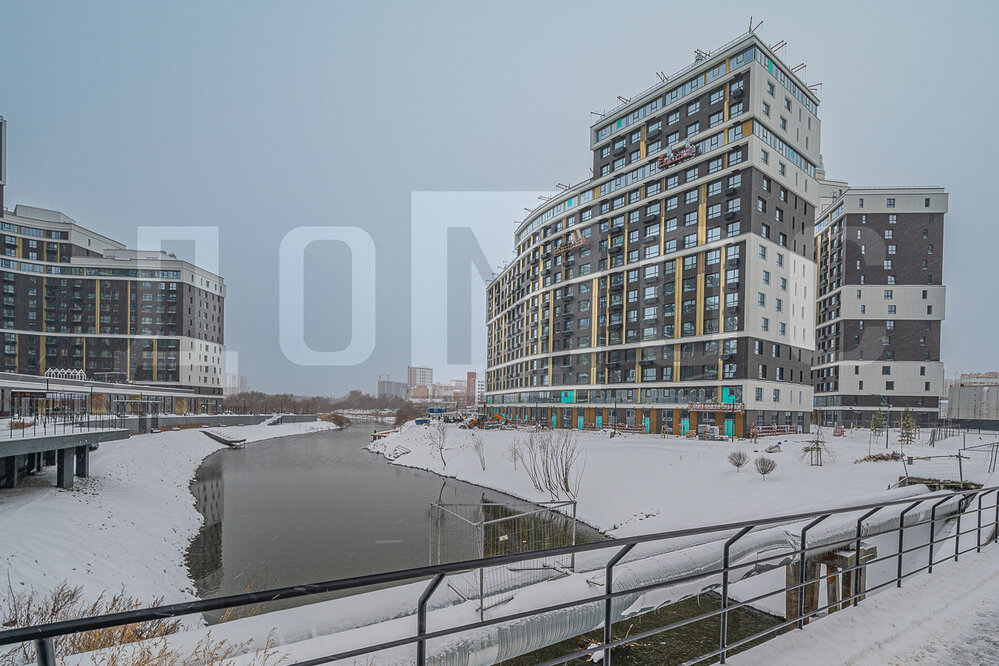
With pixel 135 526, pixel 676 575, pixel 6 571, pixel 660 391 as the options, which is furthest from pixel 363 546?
pixel 660 391

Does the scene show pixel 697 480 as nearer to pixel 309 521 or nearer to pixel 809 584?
pixel 809 584

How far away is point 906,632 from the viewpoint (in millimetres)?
4855

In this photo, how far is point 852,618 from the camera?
5.10 metres

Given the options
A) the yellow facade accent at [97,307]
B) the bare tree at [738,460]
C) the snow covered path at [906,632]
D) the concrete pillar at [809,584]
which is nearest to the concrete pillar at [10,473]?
the snow covered path at [906,632]

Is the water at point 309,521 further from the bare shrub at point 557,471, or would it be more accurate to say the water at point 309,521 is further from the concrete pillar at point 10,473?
the concrete pillar at point 10,473

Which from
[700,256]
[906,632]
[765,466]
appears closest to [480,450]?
[765,466]

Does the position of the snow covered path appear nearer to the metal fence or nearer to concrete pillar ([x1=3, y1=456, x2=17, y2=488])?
the metal fence

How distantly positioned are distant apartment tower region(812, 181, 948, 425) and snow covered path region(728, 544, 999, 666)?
224 ft

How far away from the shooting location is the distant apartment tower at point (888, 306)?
61.1 m

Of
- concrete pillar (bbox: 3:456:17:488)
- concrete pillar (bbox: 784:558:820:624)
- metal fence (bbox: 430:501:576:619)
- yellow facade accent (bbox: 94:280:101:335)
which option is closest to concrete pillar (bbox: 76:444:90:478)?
concrete pillar (bbox: 3:456:17:488)

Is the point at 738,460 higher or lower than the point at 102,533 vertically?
higher

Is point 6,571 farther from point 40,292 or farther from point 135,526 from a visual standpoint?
point 40,292

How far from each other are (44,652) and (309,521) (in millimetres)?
23124

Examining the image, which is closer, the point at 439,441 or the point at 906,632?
the point at 906,632
